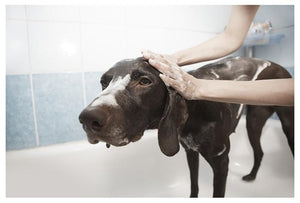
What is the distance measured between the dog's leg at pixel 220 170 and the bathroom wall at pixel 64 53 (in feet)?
3.11

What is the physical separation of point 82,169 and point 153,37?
1.04 metres

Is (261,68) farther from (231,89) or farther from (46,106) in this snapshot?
(46,106)

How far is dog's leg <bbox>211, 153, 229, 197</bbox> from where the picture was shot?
78 cm

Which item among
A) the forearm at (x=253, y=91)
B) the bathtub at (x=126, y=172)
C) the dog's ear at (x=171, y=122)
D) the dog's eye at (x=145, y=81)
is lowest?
Answer: the bathtub at (x=126, y=172)

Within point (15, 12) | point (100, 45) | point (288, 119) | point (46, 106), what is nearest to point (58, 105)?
point (46, 106)

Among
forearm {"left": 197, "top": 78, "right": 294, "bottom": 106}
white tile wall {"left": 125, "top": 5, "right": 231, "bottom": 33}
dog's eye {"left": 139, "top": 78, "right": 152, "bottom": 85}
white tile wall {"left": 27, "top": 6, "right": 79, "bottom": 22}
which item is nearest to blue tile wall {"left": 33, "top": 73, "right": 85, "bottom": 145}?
white tile wall {"left": 27, "top": 6, "right": 79, "bottom": 22}

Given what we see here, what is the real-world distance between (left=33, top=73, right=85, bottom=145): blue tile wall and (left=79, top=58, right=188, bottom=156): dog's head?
750 mm

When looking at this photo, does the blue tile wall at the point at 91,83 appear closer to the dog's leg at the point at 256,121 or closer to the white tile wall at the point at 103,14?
the white tile wall at the point at 103,14

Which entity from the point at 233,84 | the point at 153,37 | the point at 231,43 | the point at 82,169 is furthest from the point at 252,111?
the point at 82,169

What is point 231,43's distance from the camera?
971mm

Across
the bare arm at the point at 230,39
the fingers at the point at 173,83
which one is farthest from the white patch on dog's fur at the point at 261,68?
the fingers at the point at 173,83

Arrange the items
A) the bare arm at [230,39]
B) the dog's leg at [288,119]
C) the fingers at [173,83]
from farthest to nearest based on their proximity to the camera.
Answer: the dog's leg at [288,119] < the bare arm at [230,39] < the fingers at [173,83]

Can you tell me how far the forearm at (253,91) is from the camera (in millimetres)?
568

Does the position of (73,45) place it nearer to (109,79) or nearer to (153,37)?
(153,37)
